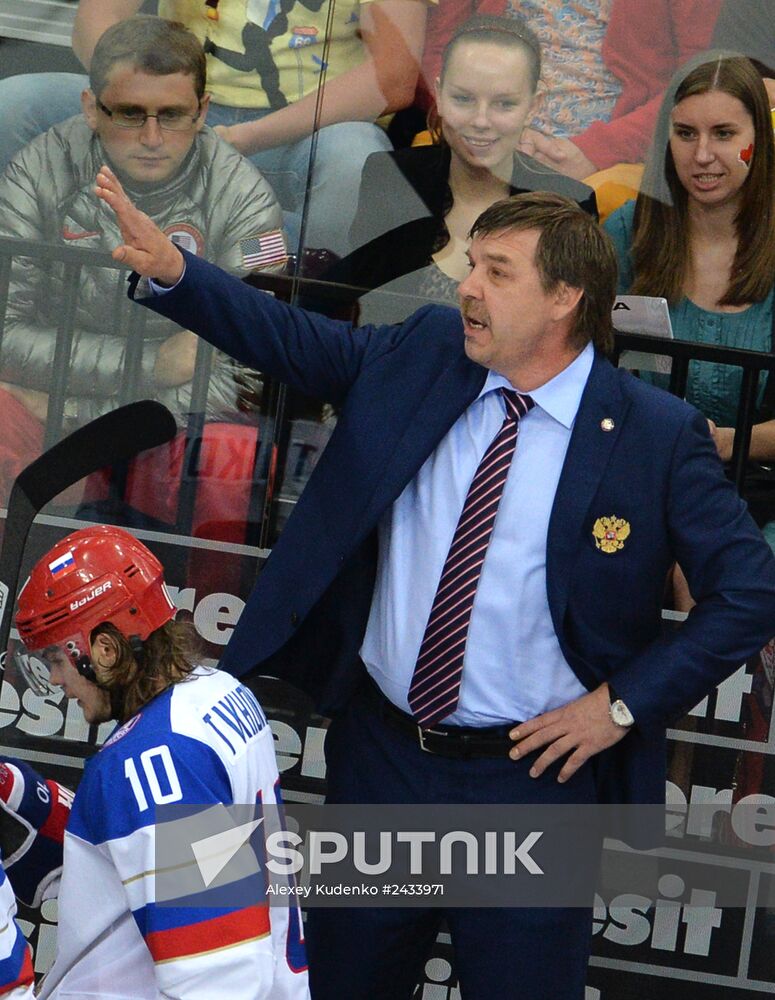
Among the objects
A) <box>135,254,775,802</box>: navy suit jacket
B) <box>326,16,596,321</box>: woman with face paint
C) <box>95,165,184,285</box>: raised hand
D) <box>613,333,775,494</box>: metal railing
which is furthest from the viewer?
<box>326,16,596,321</box>: woman with face paint

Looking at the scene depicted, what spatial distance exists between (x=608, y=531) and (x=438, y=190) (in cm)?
133

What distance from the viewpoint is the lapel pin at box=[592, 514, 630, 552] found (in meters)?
2.70

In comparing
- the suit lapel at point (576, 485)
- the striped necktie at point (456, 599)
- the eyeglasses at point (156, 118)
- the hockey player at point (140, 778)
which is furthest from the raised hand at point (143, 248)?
the eyeglasses at point (156, 118)

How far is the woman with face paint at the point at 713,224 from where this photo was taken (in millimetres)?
3586

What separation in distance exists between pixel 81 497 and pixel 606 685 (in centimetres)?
Result: 162

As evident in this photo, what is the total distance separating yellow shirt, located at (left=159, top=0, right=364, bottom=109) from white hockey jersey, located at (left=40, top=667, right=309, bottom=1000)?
186 cm

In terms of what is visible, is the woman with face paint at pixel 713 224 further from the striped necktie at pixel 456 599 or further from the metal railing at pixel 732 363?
the striped necktie at pixel 456 599

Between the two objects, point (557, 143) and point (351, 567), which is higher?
point (557, 143)

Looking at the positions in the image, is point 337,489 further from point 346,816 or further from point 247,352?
point 346,816

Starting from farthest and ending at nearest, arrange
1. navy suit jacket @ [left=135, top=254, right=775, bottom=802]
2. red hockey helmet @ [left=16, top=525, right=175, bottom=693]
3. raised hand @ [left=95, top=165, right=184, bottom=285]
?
navy suit jacket @ [left=135, top=254, right=775, bottom=802] → raised hand @ [left=95, top=165, right=184, bottom=285] → red hockey helmet @ [left=16, top=525, right=175, bottom=693]

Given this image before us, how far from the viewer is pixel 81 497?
148 inches

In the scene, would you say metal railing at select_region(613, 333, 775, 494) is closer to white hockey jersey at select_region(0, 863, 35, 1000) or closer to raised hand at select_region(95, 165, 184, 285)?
raised hand at select_region(95, 165, 184, 285)

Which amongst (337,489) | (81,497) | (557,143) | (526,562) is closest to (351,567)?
(337,489)

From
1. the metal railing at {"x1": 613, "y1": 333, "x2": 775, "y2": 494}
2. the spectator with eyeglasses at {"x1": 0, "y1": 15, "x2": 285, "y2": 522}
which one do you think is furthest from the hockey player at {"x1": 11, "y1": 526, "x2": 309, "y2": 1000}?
the metal railing at {"x1": 613, "y1": 333, "x2": 775, "y2": 494}
